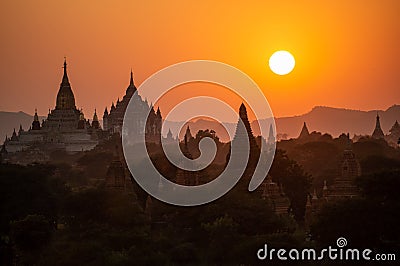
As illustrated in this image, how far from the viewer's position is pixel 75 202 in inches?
1821

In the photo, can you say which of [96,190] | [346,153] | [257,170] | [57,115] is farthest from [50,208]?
[57,115]

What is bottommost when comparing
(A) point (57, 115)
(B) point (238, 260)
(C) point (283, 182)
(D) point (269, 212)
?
(B) point (238, 260)

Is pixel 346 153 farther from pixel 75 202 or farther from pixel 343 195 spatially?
pixel 75 202

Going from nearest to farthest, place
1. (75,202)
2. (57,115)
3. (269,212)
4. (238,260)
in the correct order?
(238,260), (269,212), (75,202), (57,115)

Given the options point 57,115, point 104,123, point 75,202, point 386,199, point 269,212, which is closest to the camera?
point 386,199

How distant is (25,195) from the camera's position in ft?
167

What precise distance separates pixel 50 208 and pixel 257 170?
40.6ft

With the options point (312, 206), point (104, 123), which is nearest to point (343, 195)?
point (312, 206)

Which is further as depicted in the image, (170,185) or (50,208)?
(170,185)

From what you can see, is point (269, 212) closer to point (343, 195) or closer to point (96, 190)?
point (343, 195)

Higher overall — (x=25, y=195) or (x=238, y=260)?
(x=25, y=195)

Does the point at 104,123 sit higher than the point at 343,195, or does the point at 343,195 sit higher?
the point at 104,123

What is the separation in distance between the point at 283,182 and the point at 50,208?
1498cm

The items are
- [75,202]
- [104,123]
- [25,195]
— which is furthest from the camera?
[104,123]
